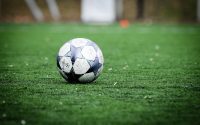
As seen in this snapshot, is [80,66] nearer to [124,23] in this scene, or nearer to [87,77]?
[87,77]

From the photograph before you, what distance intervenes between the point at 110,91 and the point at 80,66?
72 cm

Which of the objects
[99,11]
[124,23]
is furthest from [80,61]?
[99,11]

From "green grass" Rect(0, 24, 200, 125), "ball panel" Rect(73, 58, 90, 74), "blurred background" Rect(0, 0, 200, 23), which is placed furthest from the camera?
"blurred background" Rect(0, 0, 200, 23)

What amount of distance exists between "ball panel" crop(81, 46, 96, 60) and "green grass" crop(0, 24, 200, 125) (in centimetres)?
41

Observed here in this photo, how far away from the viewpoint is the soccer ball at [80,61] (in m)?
7.21

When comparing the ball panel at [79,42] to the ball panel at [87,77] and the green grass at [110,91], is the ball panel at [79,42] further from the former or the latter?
the green grass at [110,91]

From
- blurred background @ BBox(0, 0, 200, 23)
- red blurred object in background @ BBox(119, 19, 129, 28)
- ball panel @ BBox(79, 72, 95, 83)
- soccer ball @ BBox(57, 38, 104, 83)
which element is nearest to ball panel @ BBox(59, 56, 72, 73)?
soccer ball @ BBox(57, 38, 104, 83)

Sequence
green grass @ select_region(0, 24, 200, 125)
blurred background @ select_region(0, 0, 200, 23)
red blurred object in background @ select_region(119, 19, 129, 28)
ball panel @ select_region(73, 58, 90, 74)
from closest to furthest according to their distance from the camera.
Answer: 1. green grass @ select_region(0, 24, 200, 125)
2. ball panel @ select_region(73, 58, 90, 74)
3. red blurred object in background @ select_region(119, 19, 129, 28)
4. blurred background @ select_region(0, 0, 200, 23)

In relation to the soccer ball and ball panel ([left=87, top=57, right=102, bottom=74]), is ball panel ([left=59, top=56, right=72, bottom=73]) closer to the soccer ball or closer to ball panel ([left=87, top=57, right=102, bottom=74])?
the soccer ball

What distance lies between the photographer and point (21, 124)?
4.93 meters

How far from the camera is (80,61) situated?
7.22 m

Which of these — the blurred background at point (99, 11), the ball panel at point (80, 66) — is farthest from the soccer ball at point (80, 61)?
the blurred background at point (99, 11)

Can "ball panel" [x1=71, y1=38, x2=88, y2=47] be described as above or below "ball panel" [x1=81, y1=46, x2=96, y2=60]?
above

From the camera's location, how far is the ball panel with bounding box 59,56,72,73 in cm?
722
